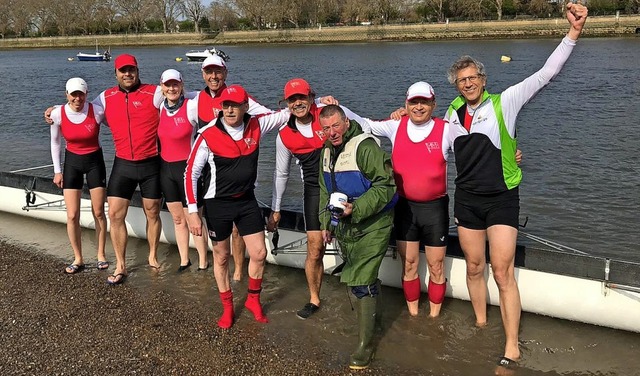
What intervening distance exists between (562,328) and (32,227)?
22.9 ft

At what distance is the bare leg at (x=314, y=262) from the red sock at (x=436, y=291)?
102 cm

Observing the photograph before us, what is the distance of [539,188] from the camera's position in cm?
1088

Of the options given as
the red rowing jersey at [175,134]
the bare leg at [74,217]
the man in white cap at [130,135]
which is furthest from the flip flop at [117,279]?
the red rowing jersey at [175,134]

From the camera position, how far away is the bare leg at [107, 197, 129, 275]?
230 inches

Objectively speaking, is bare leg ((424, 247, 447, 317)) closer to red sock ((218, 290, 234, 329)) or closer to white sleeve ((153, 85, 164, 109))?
red sock ((218, 290, 234, 329))

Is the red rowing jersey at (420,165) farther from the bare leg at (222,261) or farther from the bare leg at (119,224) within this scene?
the bare leg at (119,224)

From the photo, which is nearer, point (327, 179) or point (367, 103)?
point (327, 179)

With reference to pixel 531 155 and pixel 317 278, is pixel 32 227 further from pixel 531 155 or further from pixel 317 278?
pixel 531 155

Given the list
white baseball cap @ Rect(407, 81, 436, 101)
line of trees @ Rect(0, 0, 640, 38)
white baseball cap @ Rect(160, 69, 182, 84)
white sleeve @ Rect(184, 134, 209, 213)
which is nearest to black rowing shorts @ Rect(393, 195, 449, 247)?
white baseball cap @ Rect(407, 81, 436, 101)

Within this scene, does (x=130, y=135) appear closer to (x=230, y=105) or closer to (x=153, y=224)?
(x=153, y=224)

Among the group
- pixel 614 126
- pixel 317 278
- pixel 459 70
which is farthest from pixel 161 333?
pixel 614 126

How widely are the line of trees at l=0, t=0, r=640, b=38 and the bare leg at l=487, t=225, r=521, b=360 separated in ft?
233

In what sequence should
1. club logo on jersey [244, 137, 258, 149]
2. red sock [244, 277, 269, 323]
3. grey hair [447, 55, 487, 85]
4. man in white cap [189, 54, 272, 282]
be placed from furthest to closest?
man in white cap [189, 54, 272, 282]
red sock [244, 277, 269, 323]
club logo on jersey [244, 137, 258, 149]
grey hair [447, 55, 487, 85]

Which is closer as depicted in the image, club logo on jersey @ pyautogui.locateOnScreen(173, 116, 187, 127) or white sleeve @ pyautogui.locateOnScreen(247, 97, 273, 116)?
white sleeve @ pyautogui.locateOnScreen(247, 97, 273, 116)
